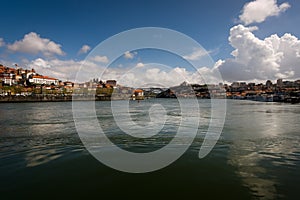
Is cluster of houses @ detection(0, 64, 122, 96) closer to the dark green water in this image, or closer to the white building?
the white building

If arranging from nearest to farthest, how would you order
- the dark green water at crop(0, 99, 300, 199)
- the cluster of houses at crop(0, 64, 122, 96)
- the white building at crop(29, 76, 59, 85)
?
1. the dark green water at crop(0, 99, 300, 199)
2. the cluster of houses at crop(0, 64, 122, 96)
3. the white building at crop(29, 76, 59, 85)

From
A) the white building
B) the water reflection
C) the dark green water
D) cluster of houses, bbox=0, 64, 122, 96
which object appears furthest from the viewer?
the white building

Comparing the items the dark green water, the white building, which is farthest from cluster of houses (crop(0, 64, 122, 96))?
the dark green water

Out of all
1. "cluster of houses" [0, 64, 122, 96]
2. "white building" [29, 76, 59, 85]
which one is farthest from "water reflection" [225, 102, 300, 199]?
"white building" [29, 76, 59, 85]

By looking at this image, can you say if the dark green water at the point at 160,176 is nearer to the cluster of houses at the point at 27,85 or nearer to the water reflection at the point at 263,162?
the water reflection at the point at 263,162

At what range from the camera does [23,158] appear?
297 inches

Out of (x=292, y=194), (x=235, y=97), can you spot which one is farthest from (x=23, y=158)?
(x=235, y=97)

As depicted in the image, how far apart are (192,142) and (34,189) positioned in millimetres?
7131

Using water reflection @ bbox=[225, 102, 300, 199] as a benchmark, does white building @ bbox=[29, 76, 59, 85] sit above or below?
above

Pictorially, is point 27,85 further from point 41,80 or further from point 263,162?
point 263,162

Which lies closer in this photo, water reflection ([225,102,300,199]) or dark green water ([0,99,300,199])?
dark green water ([0,99,300,199])

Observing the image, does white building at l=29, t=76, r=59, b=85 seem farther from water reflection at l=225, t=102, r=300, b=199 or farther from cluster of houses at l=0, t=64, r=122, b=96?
water reflection at l=225, t=102, r=300, b=199

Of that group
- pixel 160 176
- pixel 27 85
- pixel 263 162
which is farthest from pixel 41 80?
pixel 263 162

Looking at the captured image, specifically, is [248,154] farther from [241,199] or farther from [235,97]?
[235,97]
